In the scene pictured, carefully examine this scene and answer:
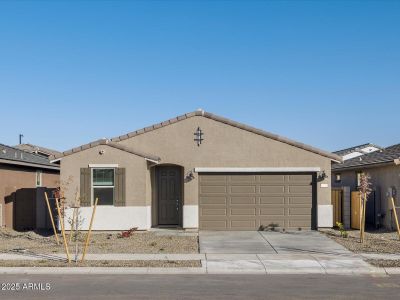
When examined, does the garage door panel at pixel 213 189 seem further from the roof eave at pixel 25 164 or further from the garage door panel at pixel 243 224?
the roof eave at pixel 25 164

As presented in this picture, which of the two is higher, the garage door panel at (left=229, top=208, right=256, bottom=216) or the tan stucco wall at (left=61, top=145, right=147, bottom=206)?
the tan stucco wall at (left=61, top=145, right=147, bottom=206)

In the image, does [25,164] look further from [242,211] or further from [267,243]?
[267,243]

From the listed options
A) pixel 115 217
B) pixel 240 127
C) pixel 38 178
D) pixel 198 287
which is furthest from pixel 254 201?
pixel 38 178

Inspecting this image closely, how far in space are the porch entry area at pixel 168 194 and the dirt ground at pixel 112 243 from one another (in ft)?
6.22

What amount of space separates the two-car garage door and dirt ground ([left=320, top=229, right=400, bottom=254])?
1296mm

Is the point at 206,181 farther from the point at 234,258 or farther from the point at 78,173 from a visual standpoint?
the point at 234,258

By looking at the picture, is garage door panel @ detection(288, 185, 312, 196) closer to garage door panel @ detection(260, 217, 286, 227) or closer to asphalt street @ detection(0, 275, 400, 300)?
garage door panel @ detection(260, 217, 286, 227)

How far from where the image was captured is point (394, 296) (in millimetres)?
9938

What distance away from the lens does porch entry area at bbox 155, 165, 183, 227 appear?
68.6 ft

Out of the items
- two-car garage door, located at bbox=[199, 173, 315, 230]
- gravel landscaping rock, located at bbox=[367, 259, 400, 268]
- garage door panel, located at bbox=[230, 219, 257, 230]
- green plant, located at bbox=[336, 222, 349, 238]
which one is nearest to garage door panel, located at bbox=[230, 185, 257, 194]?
two-car garage door, located at bbox=[199, 173, 315, 230]

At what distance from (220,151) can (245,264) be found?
7.67 meters

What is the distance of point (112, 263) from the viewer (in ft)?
43.7

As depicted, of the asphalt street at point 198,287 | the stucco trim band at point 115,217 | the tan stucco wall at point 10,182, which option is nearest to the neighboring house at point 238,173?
the stucco trim band at point 115,217

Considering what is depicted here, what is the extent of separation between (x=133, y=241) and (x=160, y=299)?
7832 mm
